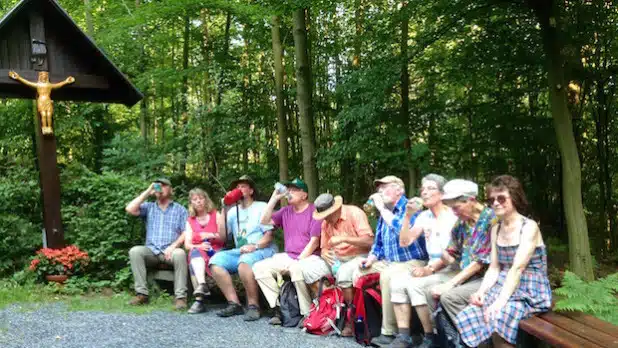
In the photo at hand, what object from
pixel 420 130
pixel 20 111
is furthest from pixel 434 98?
pixel 20 111

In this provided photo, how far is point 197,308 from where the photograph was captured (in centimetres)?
514

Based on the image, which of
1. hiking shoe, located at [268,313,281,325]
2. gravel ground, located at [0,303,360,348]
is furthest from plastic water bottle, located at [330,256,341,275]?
hiking shoe, located at [268,313,281,325]

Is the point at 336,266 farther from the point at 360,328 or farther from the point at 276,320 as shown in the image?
the point at 276,320

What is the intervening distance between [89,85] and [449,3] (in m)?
4.56

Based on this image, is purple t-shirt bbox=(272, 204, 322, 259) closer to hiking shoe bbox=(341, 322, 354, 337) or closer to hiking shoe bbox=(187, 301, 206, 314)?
hiking shoe bbox=(341, 322, 354, 337)

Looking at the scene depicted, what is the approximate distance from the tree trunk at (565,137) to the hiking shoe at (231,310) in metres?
3.94

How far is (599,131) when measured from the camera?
8.75m

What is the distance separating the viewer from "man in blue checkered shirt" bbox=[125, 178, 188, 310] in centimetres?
539

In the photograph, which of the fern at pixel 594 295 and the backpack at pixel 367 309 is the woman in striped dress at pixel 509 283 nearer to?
the fern at pixel 594 295

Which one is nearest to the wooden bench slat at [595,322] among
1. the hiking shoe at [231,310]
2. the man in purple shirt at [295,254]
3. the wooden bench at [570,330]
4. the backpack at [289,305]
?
the wooden bench at [570,330]

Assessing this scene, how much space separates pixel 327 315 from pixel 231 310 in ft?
3.56

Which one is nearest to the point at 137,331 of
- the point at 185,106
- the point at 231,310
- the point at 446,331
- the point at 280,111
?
the point at 231,310

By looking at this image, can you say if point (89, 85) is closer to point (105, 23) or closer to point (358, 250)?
point (105, 23)

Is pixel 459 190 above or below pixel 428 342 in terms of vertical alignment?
above
